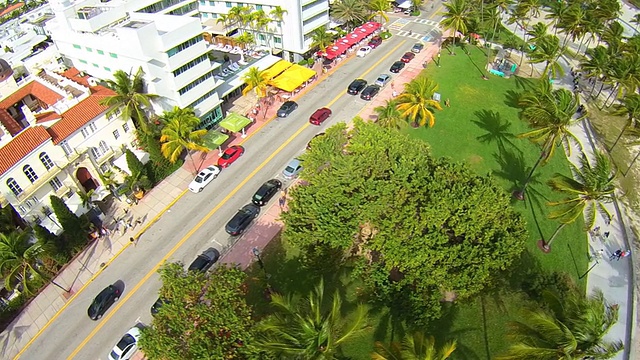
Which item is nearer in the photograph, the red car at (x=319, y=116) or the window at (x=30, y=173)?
the window at (x=30, y=173)

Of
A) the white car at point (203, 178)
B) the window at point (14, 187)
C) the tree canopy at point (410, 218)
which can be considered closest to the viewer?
the tree canopy at point (410, 218)

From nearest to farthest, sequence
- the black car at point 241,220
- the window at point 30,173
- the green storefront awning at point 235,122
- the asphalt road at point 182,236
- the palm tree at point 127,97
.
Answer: the asphalt road at point 182,236
the window at point 30,173
the black car at point 241,220
the palm tree at point 127,97
the green storefront awning at point 235,122

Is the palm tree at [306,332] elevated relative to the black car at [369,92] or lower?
elevated

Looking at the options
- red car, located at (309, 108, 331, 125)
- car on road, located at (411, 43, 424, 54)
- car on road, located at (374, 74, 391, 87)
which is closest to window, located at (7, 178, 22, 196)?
red car, located at (309, 108, 331, 125)

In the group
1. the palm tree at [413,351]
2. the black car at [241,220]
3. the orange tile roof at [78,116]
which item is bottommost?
the black car at [241,220]

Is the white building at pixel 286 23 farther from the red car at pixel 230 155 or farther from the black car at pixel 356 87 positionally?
the red car at pixel 230 155

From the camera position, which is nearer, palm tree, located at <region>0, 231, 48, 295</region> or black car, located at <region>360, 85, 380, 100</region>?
palm tree, located at <region>0, 231, 48, 295</region>

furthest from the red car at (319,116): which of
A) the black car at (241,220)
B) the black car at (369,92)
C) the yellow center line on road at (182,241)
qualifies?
the black car at (241,220)

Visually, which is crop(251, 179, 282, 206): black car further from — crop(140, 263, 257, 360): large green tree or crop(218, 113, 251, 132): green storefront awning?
crop(140, 263, 257, 360): large green tree
